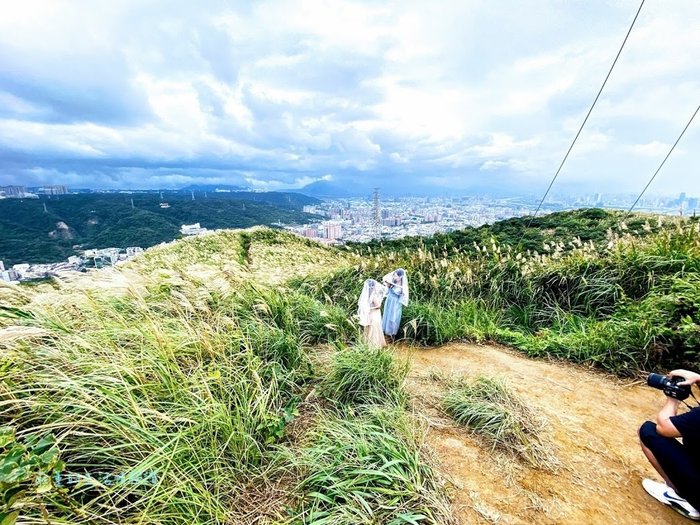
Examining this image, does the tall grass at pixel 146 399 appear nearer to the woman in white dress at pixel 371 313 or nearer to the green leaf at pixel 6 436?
the green leaf at pixel 6 436

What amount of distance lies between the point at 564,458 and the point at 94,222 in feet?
197

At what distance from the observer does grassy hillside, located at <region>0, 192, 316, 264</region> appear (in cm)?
3550

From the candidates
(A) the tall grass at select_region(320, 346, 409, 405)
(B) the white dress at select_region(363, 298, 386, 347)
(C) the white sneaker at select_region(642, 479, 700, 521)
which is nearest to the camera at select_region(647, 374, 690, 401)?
(C) the white sneaker at select_region(642, 479, 700, 521)

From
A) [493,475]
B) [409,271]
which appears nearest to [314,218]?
[409,271]

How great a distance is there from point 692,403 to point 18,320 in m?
6.44

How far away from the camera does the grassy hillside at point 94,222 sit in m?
35.5

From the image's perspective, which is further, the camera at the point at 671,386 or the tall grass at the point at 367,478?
the camera at the point at 671,386

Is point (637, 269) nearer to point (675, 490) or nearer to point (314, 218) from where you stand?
point (675, 490)

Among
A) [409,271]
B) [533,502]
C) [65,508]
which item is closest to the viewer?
[65,508]

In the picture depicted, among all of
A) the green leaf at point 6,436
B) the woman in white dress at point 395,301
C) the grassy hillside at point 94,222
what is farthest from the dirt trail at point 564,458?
the grassy hillside at point 94,222

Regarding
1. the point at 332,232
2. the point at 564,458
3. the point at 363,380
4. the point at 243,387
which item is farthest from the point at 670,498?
the point at 332,232

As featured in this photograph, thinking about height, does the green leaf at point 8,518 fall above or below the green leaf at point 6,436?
below

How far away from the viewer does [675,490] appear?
225 cm

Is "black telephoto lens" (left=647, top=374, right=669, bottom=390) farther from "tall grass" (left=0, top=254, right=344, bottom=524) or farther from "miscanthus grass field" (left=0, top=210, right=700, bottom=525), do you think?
"tall grass" (left=0, top=254, right=344, bottom=524)
